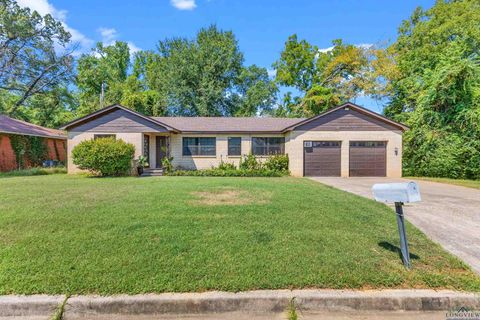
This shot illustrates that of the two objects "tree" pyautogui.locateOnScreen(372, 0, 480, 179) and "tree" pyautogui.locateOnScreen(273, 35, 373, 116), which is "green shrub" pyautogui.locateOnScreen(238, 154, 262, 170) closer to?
"tree" pyautogui.locateOnScreen(372, 0, 480, 179)

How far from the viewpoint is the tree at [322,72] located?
28.2m

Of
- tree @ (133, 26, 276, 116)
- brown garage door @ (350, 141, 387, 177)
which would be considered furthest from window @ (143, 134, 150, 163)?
brown garage door @ (350, 141, 387, 177)

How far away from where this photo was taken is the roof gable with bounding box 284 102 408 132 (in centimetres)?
1675

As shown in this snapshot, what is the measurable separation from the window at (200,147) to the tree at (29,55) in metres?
19.4

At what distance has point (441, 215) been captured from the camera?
6.70 meters

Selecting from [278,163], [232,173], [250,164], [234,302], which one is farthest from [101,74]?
[234,302]

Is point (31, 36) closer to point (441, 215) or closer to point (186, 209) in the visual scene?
point (186, 209)

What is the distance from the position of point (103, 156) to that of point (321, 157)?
496 inches

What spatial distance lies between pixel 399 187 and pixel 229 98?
93.4 ft

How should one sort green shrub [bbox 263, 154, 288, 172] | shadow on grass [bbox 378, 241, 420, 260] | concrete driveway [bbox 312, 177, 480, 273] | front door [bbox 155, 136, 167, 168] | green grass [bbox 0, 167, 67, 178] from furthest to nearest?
front door [bbox 155, 136, 167, 168] < green shrub [bbox 263, 154, 288, 172] < green grass [bbox 0, 167, 67, 178] < concrete driveway [bbox 312, 177, 480, 273] < shadow on grass [bbox 378, 241, 420, 260]

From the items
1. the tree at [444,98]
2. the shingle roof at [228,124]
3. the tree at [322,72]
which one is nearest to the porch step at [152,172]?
the shingle roof at [228,124]

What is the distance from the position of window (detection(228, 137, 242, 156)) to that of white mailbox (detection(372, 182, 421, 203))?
14641 mm

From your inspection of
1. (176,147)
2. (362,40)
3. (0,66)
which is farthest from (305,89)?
(0,66)

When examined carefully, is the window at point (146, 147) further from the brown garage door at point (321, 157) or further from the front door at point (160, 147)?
the brown garage door at point (321, 157)
